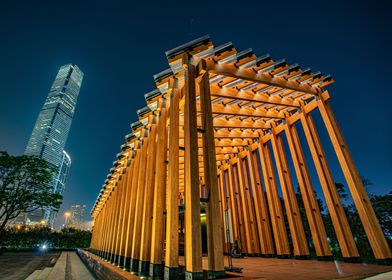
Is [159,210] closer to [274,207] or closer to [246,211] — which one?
[274,207]

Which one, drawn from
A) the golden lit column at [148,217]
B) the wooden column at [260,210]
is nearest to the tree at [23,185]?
the golden lit column at [148,217]

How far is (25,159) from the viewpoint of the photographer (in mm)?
17812

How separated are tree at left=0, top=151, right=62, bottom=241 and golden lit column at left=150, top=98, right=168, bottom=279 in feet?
64.8

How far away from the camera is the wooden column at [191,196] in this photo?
7.92 feet

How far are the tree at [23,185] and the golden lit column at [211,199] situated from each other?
69.3 feet

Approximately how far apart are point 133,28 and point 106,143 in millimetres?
80908

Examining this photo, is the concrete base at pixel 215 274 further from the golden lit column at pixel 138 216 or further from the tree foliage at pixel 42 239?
the tree foliage at pixel 42 239

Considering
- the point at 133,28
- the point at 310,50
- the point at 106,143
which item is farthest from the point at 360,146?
the point at 106,143

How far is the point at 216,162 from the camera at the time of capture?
17.9 ft

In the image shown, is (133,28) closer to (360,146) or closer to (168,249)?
(168,249)

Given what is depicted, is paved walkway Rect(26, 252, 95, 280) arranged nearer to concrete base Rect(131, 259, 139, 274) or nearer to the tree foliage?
concrete base Rect(131, 259, 139, 274)

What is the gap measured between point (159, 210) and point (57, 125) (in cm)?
14486

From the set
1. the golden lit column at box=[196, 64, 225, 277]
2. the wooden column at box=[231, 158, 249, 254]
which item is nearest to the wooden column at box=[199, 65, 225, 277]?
A: the golden lit column at box=[196, 64, 225, 277]

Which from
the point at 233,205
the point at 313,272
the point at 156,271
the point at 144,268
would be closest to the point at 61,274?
the point at 144,268
